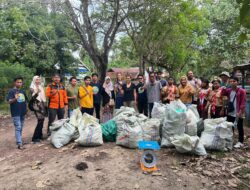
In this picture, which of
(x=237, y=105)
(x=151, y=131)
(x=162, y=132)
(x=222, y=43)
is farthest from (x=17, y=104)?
(x=222, y=43)

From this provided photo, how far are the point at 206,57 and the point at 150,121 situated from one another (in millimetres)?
18969

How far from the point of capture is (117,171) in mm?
4273

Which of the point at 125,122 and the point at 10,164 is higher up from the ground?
the point at 125,122

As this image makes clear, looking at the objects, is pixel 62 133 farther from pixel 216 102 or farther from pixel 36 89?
pixel 216 102

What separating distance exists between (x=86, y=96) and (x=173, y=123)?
2419 mm

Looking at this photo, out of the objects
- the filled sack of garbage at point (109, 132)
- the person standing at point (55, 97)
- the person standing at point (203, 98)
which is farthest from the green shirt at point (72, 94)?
the person standing at point (203, 98)

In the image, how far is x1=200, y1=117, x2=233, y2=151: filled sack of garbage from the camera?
5.13 metres

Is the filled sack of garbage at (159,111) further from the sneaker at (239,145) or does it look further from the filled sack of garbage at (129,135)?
the sneaker at (239,145)

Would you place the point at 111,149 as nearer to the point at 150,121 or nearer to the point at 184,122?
the point at 150,121

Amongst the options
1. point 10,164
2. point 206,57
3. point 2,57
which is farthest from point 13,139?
point 206,57

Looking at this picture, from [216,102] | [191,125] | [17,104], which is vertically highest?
[17,104]

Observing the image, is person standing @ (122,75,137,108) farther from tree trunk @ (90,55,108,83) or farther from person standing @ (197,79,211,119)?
tree trunk @ (90,55,108,83)

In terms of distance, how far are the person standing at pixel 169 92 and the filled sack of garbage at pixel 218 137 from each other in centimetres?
173

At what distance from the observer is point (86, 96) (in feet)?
21.9
